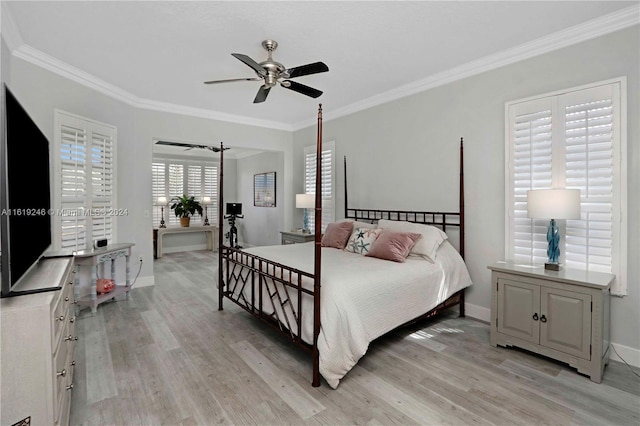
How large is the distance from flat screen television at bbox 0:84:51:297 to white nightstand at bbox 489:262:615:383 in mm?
3315

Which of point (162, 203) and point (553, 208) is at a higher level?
point (162, 203)

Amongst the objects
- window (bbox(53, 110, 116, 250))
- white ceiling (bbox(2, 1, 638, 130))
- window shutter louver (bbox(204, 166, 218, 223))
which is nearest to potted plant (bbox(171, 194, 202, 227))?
window shutter louver (bbox(204, 166, 218, 223))

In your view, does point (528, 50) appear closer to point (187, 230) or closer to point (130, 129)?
point (130, 129)

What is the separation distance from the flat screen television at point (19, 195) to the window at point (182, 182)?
233 inches

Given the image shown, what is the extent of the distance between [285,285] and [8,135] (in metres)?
1.88

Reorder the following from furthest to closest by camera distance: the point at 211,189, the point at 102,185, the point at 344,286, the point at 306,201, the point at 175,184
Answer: the point at 211,189
the point at 175,184
the point at 306,201
the point at 102,185
the point at 344,286

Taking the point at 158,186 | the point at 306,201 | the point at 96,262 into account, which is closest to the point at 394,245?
the point at 306,201

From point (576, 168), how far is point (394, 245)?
5.70 ft

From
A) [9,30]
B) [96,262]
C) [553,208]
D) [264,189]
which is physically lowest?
[96,262]

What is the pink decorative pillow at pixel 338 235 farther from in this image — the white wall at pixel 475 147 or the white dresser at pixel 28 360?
the white dresser at pixel 28 360

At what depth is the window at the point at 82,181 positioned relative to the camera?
3562 mm

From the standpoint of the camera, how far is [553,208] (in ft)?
8.38

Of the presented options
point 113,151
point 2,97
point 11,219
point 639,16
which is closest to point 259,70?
point 2,97

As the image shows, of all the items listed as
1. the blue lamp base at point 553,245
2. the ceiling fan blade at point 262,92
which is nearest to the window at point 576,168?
the blue lamp base at point 553,245
